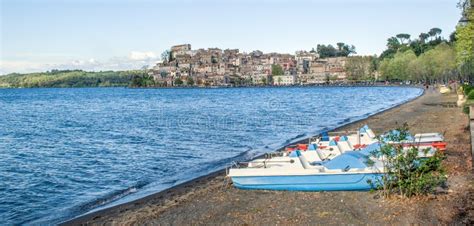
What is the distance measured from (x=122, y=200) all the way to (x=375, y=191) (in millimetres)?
8588

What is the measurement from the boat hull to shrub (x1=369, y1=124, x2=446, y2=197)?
65 centimetres

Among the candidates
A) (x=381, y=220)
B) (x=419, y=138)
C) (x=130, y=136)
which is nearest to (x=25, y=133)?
(x=130, y=136)

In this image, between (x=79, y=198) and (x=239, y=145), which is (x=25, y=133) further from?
(x=79, y=198)

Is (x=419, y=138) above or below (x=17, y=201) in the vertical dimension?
above

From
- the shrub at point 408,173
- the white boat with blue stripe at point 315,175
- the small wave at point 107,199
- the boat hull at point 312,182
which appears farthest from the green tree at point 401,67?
the shrub at point 408,173

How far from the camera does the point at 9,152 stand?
33.7 meters

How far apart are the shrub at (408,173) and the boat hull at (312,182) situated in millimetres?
648

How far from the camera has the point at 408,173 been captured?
44.9 feet

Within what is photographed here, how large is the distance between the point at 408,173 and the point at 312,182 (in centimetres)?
297

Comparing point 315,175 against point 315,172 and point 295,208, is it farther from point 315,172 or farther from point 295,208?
point 295,208

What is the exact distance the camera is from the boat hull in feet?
49.8

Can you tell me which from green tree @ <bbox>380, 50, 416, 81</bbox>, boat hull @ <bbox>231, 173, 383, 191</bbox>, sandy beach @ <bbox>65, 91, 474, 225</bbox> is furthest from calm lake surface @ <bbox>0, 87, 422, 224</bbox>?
green tree @ <bbox>380, 50, 416, 81</bbox>

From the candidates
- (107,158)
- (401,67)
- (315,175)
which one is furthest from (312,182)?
(401,67)

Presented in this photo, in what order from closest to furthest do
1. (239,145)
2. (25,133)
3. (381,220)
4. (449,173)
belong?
(381,220) < (449,173) < (239,145) < (25,133)
